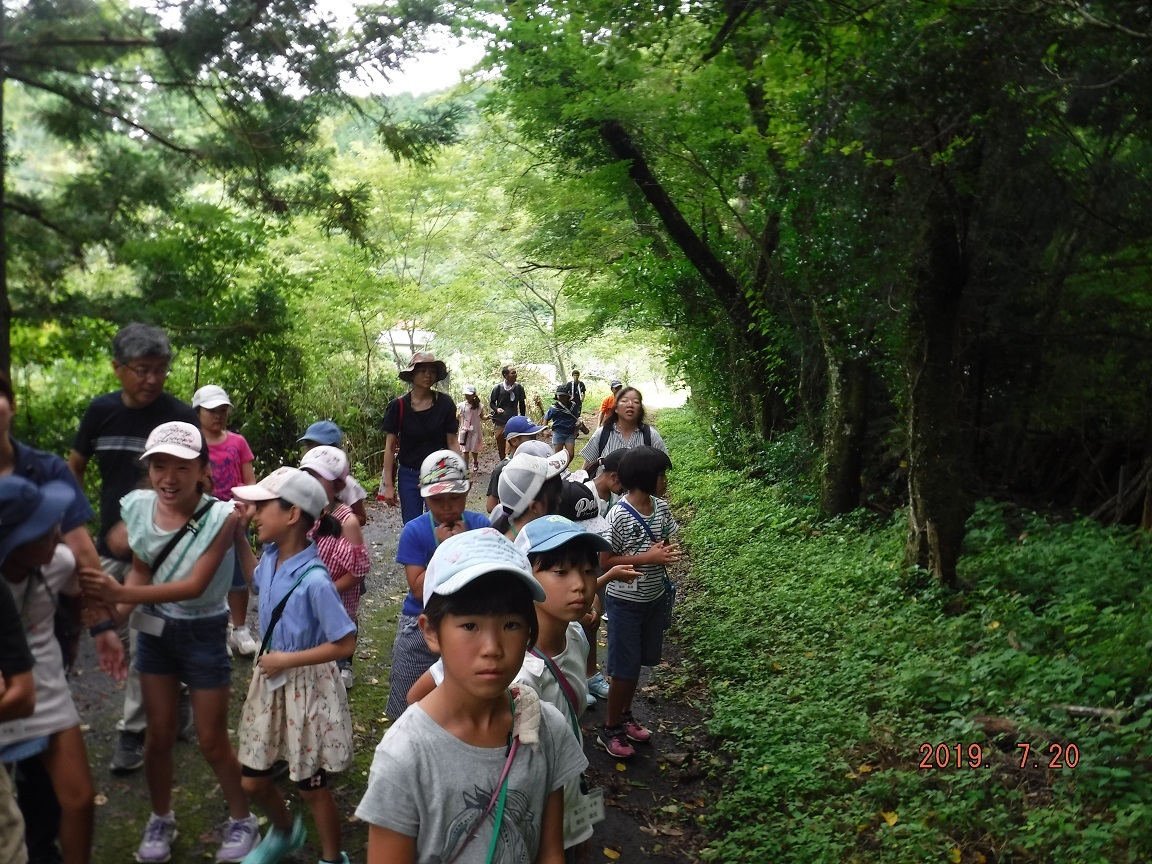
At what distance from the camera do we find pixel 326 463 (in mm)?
4598

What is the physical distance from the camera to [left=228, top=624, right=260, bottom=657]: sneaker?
6.06 meters

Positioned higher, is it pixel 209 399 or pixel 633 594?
pixel 209 399

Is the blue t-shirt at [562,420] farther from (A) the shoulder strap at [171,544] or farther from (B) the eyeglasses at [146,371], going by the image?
(A) the shoulder strap at [171,544]

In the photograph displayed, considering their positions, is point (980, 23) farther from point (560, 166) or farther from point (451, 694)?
point (560, 166)

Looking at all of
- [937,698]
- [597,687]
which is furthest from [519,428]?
[937,698]

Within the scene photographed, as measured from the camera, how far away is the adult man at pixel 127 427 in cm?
430

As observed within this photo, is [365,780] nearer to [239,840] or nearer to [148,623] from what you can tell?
[239,840]

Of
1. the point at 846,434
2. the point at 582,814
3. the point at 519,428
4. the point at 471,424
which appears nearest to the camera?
the point at 582,814

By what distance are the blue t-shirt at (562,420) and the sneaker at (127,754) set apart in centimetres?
1022

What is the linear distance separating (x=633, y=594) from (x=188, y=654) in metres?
2.53

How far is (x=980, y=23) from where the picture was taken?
19.2 ft

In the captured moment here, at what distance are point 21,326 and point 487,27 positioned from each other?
21.0ft

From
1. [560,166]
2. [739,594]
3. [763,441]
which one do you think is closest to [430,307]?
[560,166]

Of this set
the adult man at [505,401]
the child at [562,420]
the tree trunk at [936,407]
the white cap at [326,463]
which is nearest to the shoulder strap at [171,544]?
the white cap at [326,463]
